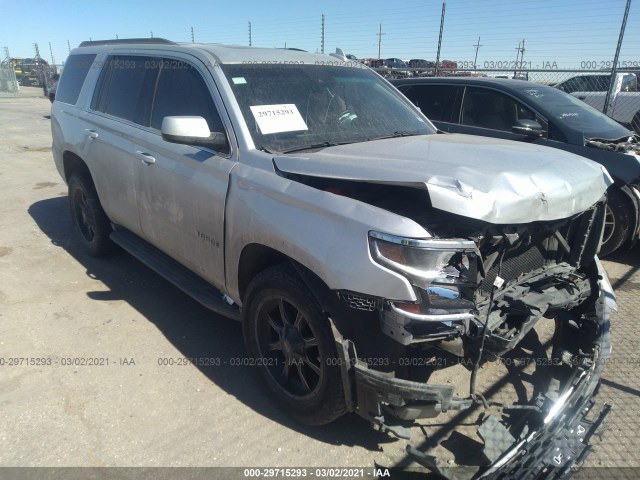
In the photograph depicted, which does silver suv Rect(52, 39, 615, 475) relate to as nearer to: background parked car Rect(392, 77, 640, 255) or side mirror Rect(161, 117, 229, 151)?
side mirror Rect(161, 117, 229, 151)

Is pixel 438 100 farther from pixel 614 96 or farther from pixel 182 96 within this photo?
pixel 614 96

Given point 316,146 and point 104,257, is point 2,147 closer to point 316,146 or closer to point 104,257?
point 104,257

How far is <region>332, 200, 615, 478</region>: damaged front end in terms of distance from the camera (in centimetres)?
214

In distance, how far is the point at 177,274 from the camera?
12.5 ft

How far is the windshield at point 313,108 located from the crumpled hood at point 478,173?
246mm

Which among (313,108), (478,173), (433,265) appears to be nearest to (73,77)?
(313,108)

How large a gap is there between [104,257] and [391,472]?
3.88 m

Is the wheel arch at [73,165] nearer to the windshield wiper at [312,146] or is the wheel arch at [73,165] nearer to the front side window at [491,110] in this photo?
the windshield wiper at [312,146]

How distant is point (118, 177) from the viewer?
4.17 meters

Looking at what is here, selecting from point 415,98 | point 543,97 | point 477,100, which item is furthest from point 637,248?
point 415,98

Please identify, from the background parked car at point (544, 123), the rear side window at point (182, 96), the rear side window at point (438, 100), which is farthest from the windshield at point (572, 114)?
the rear side window at point (182, 96)

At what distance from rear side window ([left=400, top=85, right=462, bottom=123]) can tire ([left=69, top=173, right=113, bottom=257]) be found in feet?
14.1

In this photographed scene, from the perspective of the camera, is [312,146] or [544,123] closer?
[312,146]

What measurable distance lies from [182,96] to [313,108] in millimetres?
991
